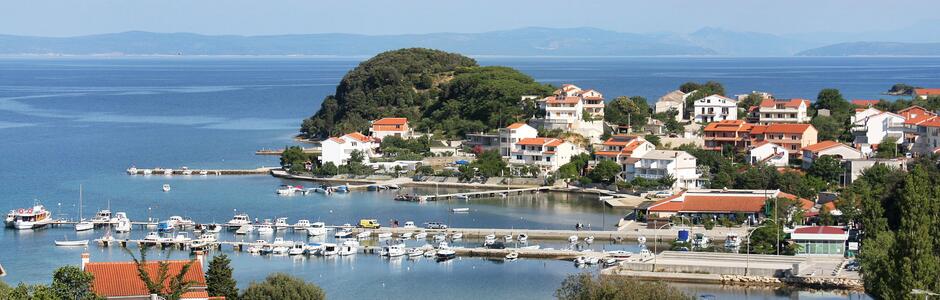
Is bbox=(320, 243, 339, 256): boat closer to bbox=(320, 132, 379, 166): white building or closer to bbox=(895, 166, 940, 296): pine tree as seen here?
bbox=(895, 166, 940, 296): pine tree

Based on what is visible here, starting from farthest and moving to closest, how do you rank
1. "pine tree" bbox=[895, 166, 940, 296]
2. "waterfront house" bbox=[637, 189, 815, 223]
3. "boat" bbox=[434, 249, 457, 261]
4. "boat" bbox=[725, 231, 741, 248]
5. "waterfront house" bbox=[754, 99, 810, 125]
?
"waterfront house" bbox=[754, 99, 810, 125]
"waterfront house" bbox=[637, 189, 815, 223]
"boat" bbox=[725, 231, 741, 248]
"boat" bbox=[434, 249, 457, 261]
"pine tree" bbox=[895, 166, 940, 296]

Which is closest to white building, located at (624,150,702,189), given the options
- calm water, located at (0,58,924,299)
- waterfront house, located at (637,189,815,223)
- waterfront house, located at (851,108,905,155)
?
calm water, located at (0,58,924,299)

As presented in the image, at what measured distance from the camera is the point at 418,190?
38.3 m

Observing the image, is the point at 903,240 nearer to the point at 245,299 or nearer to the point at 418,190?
the point at 245,299

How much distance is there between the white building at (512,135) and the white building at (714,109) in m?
6.27

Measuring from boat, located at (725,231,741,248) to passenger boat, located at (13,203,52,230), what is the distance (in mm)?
14881

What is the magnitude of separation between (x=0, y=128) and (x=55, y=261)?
121 feet

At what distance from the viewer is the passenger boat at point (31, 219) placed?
1224 inches

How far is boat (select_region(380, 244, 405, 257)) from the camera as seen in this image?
89.3 ft

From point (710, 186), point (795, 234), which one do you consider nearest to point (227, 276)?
point (795, 234)

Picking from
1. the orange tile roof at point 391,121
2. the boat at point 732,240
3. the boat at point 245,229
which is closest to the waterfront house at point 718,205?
the boat at point 732,240

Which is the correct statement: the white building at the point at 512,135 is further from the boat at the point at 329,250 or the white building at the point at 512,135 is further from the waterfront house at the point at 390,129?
the boat at the point at 329,250

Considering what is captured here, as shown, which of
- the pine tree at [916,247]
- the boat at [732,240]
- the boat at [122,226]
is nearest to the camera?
the pine tree at [916,247]

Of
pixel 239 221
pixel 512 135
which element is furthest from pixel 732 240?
pixel 512 135
